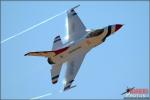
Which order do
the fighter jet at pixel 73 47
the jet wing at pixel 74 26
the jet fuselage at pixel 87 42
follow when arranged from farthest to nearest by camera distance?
the jet wing at pixel 74 26, the fighter jet at pixel 73 47, the jet fuselage at pixel 87 42

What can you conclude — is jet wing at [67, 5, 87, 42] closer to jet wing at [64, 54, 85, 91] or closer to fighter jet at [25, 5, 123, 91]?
fighter jet at [25, 5, 123, 91]

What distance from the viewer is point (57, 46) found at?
83.8 m

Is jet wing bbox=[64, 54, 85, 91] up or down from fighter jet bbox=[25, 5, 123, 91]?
down

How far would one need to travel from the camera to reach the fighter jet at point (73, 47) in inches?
3147

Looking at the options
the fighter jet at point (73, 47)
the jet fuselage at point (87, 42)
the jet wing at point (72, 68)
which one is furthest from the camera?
the jet wing at point (72, 68)

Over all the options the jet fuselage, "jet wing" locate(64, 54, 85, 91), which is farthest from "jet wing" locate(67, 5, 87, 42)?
"jet wing" locate(64, 54, 85, 91)

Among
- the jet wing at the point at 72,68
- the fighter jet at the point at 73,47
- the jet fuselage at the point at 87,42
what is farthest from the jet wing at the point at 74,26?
the jet wing at the point at 72,68

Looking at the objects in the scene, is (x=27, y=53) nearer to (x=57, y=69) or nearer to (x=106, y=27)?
(x=57, y=69)

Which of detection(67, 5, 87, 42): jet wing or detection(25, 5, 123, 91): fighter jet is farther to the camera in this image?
detection(67, 5, 87, 42): jet wing

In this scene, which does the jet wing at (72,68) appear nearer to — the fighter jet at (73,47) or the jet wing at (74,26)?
the fighter jet at (73,47)

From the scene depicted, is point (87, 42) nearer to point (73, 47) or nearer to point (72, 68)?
point (73, 47)

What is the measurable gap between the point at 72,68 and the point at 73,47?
Result: 4690 mm

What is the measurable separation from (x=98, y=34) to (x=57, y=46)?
24.1 ft

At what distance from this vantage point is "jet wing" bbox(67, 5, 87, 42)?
3246 inches
